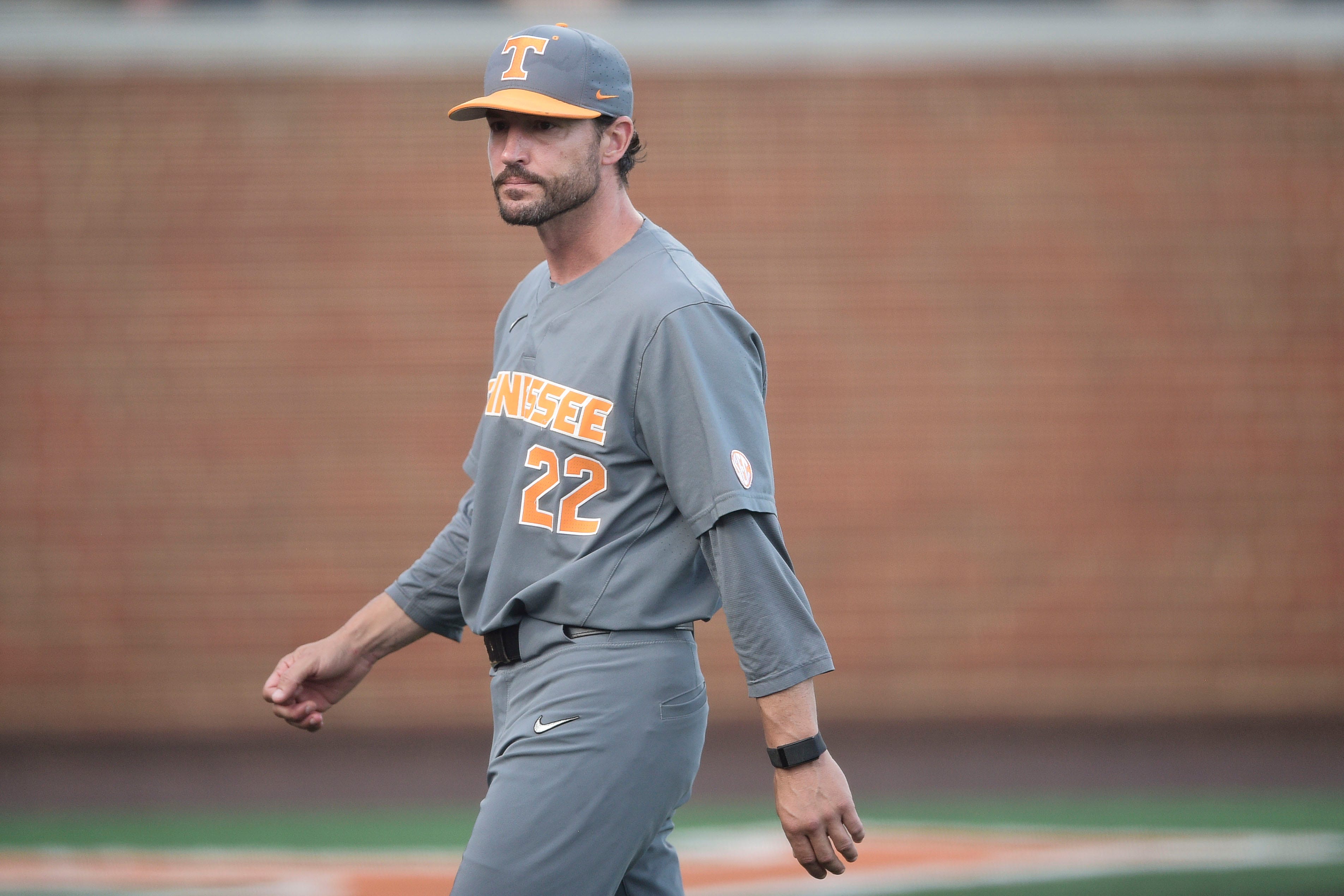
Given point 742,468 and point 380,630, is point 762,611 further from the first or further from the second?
point 380,630

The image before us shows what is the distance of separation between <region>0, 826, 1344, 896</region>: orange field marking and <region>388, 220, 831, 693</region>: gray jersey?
3.28 metres

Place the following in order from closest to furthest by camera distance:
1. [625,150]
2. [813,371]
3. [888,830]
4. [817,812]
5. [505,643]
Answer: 1. [817,812]
2. [505,643]
3. [625,150]
4. [888,830]
5. [813,371]

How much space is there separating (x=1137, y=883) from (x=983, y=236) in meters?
5.23

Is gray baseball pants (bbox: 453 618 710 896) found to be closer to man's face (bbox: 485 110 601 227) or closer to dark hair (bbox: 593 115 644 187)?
man's face (bbox: 485 110 601 227)

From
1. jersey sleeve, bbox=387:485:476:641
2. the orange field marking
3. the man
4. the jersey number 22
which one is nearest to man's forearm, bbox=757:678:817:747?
the man

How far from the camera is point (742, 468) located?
2564 mm

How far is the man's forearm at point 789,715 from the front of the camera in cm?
249

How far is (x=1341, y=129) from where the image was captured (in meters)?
9.53

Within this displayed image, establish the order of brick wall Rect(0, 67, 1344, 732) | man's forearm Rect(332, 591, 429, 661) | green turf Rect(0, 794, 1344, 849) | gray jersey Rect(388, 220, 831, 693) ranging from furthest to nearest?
brick wall Rect(0, 67, 1344, 732), green turf Rect(0, 794, 1344, 849), man's forearm Rect(332, 591, 429, 661), gray jersey Rect(388, 220, 831, 693)

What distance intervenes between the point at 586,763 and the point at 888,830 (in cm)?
458

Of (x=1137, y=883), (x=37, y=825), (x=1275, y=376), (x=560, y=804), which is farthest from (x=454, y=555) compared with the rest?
(x=1275, y=376)

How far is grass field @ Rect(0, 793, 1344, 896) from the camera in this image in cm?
577

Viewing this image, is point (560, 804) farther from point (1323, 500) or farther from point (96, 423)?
point (1323, 500)

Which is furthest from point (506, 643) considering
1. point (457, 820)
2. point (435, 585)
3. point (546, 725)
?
point (457, 820)
